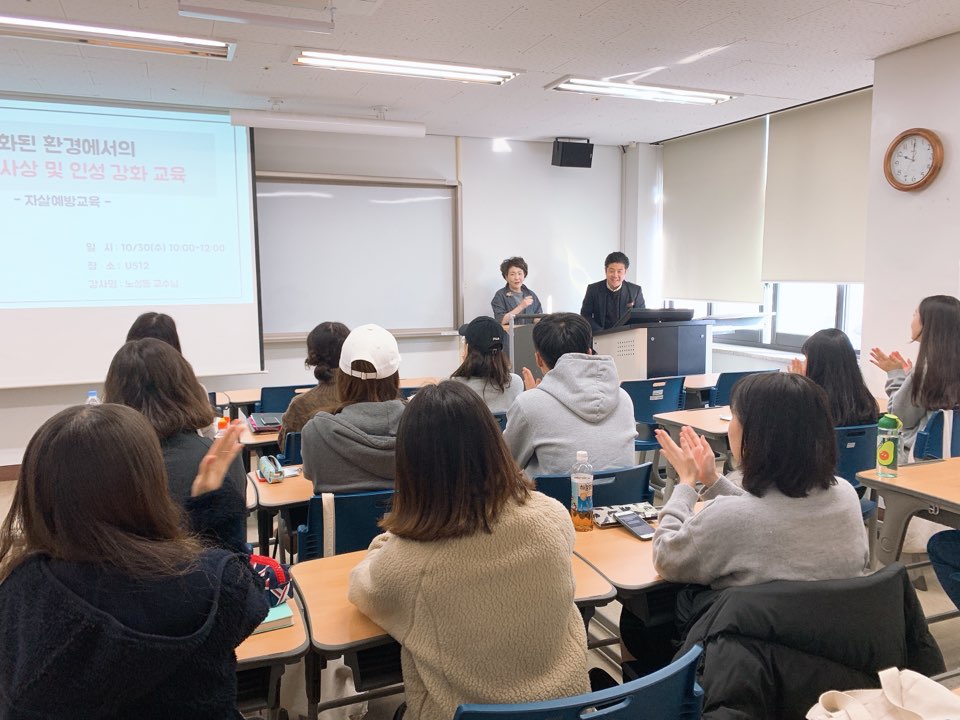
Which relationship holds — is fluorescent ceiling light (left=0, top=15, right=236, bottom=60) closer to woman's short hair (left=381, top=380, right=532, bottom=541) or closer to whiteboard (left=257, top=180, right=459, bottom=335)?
whiteboard (left=257, top=180, right=459, bottom=335)

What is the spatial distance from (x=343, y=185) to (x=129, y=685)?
221 inches

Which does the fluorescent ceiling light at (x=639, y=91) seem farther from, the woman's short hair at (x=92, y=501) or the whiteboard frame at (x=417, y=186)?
the woman's short hair at (x=92, y=501)

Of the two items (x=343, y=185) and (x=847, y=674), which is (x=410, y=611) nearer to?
(x=847, y=674)

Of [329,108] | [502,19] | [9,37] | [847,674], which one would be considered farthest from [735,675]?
[329,108]

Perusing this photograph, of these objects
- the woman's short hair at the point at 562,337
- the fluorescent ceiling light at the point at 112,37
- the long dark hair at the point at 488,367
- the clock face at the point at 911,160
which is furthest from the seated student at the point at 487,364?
the clock face at the point at 911,160

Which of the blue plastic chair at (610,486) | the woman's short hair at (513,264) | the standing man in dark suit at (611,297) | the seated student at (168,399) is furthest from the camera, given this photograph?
the woman's short hair at (513,264)

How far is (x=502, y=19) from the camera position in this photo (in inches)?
142

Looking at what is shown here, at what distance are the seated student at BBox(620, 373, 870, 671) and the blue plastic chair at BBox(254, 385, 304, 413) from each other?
3.07 m

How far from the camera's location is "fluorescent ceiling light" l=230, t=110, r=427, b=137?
527 centimetres

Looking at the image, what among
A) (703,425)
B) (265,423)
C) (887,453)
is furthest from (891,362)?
(265,423)

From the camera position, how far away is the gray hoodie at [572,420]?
2.52 meters

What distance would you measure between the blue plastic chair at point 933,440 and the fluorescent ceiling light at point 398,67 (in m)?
3.11

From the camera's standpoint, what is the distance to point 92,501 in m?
1.10

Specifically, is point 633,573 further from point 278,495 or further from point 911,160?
point 911,160
